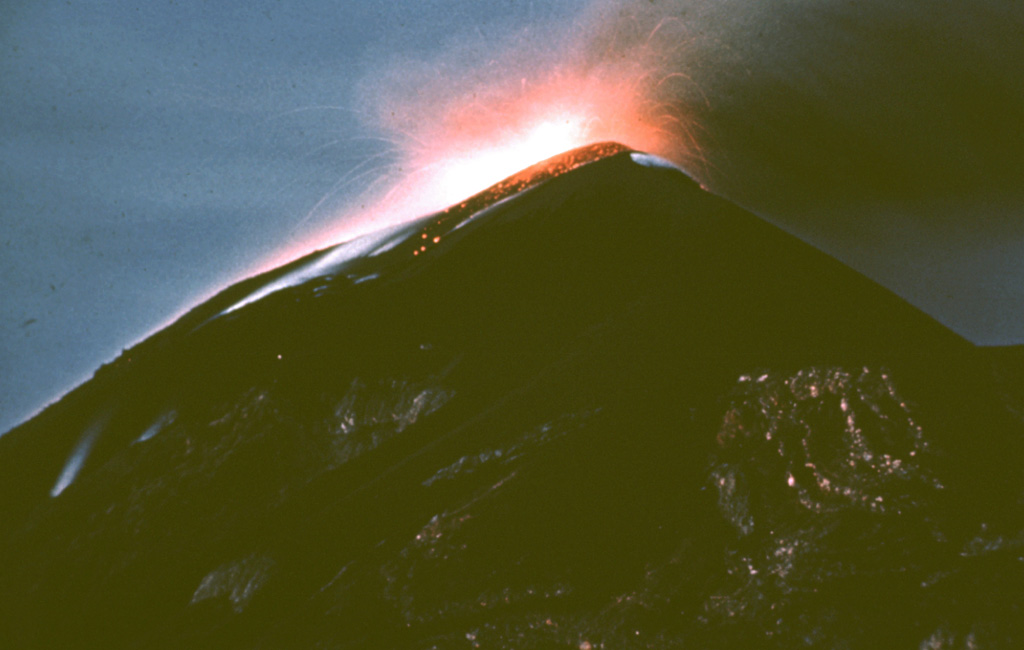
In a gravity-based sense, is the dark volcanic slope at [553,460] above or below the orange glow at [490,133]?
below

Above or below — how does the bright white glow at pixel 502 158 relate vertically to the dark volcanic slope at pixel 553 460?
above

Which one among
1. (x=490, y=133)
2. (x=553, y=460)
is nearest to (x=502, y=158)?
(x=490, y=133)

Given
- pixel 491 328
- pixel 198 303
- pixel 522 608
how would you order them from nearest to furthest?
1. pixel 522 608
2. pixel 491 328
3. pixel 198 303

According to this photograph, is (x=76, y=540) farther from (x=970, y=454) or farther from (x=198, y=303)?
(x=970, y=454)

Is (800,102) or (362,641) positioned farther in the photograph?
(800,102)

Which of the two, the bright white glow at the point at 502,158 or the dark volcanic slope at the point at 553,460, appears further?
the bright white glow at the point at 502,158

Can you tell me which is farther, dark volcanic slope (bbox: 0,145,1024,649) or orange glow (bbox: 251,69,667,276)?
orange glow (bbox: 251,69,667,276)

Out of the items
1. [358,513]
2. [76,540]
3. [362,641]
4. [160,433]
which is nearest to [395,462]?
[358,513]

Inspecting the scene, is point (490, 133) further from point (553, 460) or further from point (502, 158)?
point (553, 460)
